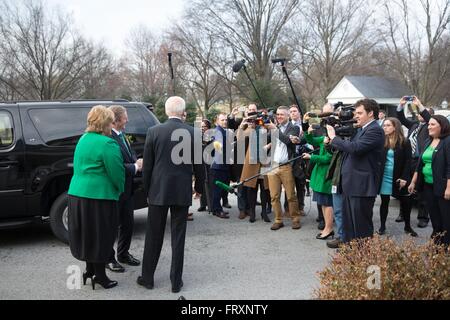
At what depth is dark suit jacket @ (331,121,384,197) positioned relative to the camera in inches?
194

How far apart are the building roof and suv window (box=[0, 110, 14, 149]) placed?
4577cm

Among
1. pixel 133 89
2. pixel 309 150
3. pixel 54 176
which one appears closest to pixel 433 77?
pixel 133 89

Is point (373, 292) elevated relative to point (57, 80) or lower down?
lower down

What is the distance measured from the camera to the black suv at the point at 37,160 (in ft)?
19.2

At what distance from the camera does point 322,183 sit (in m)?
6.38

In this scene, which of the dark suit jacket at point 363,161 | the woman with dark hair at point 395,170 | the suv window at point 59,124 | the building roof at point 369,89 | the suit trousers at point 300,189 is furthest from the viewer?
the building roof at point 369,89

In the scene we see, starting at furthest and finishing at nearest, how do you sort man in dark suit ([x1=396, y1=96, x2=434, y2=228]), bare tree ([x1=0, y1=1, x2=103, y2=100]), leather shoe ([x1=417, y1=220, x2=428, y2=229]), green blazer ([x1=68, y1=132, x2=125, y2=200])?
1. bare tree ([x1=0, y1=1, x2=103, y2=100])
2. leather shoe ([x1=417, y1=220, x2=428, y2=229])
3. man in dark suit ([x1=396, y1=96, x2=434, y2=228])
4. green blazer ([x1=68, y1=132, x2=125, y2=200])

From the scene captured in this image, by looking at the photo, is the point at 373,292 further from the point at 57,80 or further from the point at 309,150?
the point at 57,80

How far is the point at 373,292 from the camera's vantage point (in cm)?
311

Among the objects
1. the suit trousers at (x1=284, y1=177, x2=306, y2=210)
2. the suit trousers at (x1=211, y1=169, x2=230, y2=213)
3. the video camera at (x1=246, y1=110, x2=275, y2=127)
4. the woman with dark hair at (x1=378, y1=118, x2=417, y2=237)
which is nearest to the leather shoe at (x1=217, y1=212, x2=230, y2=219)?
the suit trousers at (x1=211, y1=169, x2=230, y2=213)

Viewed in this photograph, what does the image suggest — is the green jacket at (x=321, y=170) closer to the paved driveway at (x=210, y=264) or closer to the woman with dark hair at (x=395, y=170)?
the paved driveway at (x=210, y=264)

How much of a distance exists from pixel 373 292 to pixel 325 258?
2.58 metres

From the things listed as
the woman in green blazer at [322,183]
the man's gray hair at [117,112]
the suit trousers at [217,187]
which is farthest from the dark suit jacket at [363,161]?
the suit trousers at [217,187]

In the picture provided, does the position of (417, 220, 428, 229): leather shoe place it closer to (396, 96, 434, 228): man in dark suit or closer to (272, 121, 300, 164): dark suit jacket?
(396, 96, 434, 228): man in dark suit
